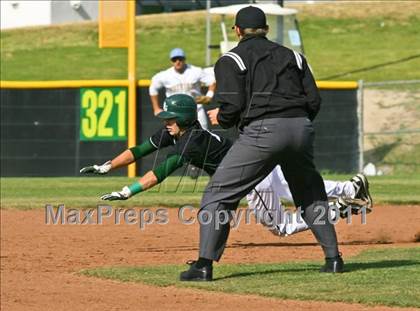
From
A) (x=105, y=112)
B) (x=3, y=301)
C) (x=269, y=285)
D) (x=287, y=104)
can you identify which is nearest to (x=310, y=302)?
(x=269, y=285)

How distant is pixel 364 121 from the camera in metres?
23.2

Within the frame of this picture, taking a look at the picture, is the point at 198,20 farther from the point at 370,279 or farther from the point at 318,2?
the point at 370,279

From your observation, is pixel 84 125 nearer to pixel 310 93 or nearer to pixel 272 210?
pixel 272 210

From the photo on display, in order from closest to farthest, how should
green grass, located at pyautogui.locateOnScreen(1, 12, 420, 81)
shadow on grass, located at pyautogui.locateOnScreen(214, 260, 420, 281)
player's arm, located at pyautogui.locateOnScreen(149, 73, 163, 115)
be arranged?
shadow on grass, located at pyautogui.locateOnScreen(214, 260, 420, 281), player's arm, located at pyautogui.locateOnScreen(149, 73, 163, 115), green grass, located at pyautogui.locateOnScreen(1, 12, 420, 81)

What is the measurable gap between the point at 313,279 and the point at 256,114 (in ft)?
4.60

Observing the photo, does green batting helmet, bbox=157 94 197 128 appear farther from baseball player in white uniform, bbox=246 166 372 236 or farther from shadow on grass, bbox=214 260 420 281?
shadow on grass, bbox=214 260 420 281

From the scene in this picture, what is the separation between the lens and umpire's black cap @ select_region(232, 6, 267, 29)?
9.13 meters

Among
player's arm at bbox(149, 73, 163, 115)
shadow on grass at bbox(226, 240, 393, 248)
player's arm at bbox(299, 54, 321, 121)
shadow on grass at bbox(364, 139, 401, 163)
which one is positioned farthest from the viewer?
shadow on grass at bbox(364, 139, 401, 163)

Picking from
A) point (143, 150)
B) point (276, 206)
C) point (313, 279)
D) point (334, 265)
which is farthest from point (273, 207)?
point (313, 279)

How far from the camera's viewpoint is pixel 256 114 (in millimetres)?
8906

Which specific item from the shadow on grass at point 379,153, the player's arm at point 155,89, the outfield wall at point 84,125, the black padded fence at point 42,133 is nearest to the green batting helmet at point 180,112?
the player's arm at point 155,89

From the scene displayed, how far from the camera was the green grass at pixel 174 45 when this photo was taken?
35.6 m

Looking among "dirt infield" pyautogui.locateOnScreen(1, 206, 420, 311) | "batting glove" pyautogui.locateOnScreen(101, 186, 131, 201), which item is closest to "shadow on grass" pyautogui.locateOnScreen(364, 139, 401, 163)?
"dirt infield" pyautogui.locateOnScreen(1, 206, 420, 311)

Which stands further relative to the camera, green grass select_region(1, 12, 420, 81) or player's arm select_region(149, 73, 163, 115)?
green grass select_region(1, 12, 420, 81)
